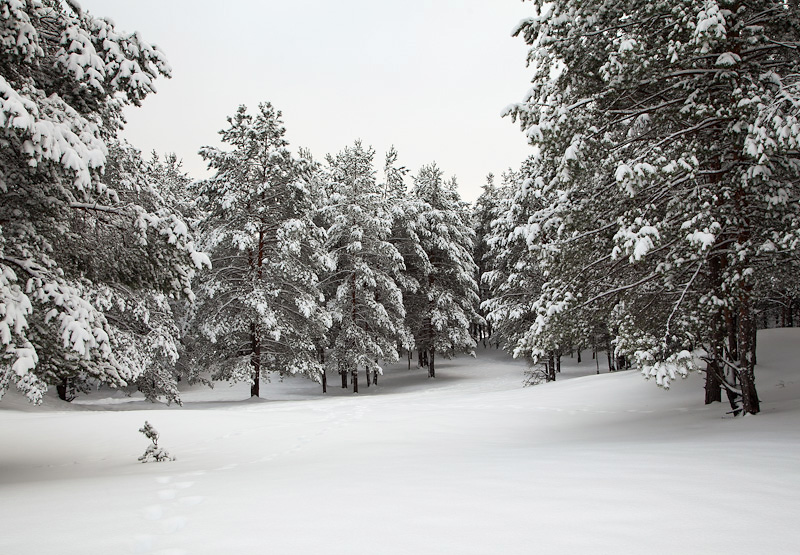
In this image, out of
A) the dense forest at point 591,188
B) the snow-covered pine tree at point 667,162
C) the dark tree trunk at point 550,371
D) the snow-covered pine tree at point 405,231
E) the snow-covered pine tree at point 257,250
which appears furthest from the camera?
the snow-covered pine tree at point 405,231

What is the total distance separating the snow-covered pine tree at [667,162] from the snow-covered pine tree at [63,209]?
5594mm

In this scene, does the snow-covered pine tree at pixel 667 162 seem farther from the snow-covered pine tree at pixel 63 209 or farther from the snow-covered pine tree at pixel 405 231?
the snow-covered pine tree at pixel 405 231

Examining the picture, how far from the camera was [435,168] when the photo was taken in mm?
30828

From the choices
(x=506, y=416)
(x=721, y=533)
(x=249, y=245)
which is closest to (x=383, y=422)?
(x=506, y=416)

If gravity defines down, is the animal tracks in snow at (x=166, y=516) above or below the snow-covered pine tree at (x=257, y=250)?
below

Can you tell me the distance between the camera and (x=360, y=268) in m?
24.5

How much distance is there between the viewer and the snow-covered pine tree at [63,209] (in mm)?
5258

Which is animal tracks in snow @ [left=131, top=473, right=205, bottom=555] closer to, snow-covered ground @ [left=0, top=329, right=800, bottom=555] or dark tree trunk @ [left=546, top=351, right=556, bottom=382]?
snow-covered ground @ [left=0, top=329, right=800, bottom=555]

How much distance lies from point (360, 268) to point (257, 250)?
4.97 m

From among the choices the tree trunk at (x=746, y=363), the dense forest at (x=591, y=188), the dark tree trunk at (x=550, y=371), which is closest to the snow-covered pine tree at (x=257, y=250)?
the dense forest at (x=591, y=188)

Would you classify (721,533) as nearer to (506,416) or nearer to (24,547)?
(24,547)

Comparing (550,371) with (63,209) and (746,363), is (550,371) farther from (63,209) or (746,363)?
(63,209)

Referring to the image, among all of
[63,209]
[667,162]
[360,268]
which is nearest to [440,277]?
[360,268]

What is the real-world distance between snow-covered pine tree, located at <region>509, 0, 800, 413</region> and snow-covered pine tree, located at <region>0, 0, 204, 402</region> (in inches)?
220
